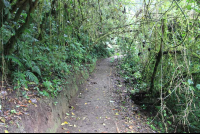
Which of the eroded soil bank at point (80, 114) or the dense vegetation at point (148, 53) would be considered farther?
the dense vegetation at point (148, 53)

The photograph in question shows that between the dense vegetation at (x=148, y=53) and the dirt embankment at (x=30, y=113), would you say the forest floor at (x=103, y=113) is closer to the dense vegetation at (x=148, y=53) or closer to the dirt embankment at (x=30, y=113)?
the dirt embankment at (x=30, y=113)

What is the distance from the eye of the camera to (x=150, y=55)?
19.2ft

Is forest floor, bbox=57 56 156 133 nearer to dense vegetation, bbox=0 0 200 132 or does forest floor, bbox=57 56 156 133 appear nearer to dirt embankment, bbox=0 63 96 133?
dirt embankment, bbox=0 63 96 133

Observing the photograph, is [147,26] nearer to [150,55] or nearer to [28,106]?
[150,55]

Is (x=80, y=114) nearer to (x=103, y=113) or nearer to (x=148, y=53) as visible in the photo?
(x=103, y=113)

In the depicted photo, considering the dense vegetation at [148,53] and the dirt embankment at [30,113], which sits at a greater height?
the dense vegetation at [148,53]

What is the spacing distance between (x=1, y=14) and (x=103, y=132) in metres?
3.77

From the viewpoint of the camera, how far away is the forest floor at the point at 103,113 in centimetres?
391

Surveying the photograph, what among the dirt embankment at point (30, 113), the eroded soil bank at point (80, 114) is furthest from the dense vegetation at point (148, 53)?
the eroded soil bank at point (80, 114)

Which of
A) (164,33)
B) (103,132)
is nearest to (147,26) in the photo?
(164,33)

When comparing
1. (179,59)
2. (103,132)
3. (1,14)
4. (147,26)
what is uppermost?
(147,26)

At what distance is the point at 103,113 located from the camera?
477 centimetres

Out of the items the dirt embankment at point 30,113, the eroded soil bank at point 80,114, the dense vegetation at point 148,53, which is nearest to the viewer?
the dirt embankment at point 30,113

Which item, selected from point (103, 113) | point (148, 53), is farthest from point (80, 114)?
point (148, 53)
